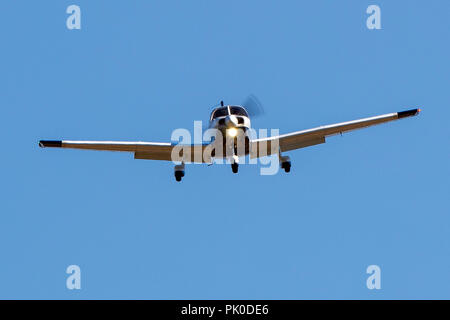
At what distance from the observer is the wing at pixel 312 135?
101ft

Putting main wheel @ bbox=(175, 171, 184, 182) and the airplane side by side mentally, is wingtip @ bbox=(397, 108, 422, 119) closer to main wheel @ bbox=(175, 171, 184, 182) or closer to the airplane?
the airplane

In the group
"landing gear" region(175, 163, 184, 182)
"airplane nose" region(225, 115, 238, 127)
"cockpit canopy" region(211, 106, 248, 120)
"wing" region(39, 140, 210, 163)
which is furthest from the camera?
"wing" region(39, 140, 210, 163)

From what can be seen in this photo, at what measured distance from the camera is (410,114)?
103 feet

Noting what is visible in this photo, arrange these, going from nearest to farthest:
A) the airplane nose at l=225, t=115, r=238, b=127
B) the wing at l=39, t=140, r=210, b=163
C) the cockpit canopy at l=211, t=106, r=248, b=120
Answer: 1. the airplane nose at l=225, t=115, r=238, b=127
2. the cockpit canopy at l=211, t=106, r=248, b=120
3. the wing at l=39, t=140, r=210, b=163

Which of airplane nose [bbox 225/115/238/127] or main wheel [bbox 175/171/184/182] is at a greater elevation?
airplane nose [bbox 225/115/238/127]

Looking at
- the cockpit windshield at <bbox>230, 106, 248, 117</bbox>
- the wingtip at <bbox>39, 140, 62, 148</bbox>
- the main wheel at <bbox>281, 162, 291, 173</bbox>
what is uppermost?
the cockpit windshield at <bbox>230, 106, 248, 117</bbox>

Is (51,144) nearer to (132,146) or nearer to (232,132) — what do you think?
(132,146)

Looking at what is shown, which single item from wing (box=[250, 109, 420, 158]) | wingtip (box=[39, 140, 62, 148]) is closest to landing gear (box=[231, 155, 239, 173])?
wing (box=[250, 109, 420, 158])

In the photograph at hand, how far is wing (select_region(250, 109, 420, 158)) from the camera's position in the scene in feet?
101

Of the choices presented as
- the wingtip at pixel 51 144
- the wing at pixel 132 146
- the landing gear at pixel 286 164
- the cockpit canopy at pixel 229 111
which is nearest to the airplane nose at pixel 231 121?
the cockpit canopy at pixel 229 111

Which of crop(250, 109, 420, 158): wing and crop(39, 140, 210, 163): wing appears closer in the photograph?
crop(39, 140, 210, 163): wing
